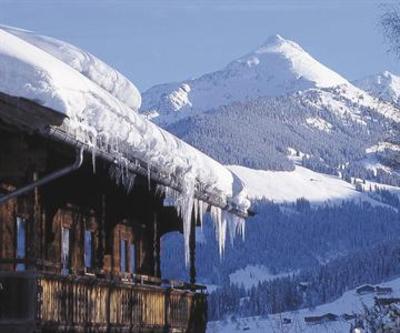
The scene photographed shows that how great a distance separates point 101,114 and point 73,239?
6398 millimetres

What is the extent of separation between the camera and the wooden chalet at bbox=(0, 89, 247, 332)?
13828mm

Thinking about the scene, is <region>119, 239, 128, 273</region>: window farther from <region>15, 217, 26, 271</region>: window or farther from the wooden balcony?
<region>15, 217, 26, 271</region>: window

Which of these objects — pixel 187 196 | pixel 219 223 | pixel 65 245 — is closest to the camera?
pixel 187 196

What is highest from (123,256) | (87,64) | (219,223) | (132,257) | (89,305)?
(87,64)

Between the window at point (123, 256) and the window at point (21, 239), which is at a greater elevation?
the window at point (123, 256)

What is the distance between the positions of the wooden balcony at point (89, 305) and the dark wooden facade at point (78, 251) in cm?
1

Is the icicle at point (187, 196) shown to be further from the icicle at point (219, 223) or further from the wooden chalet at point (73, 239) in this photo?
the icicle at point (219, 223)

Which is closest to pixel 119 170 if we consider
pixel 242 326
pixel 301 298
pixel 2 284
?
pixel 2 284

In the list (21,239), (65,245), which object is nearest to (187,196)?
(65,245)

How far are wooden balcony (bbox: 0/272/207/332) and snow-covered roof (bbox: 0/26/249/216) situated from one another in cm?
179

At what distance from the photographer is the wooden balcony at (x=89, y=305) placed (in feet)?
45.4

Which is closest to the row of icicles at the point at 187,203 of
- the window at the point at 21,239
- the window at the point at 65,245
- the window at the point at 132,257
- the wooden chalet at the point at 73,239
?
the wooden chalet at the point at 73,239

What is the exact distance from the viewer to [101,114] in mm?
14141

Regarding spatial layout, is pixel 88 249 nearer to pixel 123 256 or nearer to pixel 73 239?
pixel 73 239
